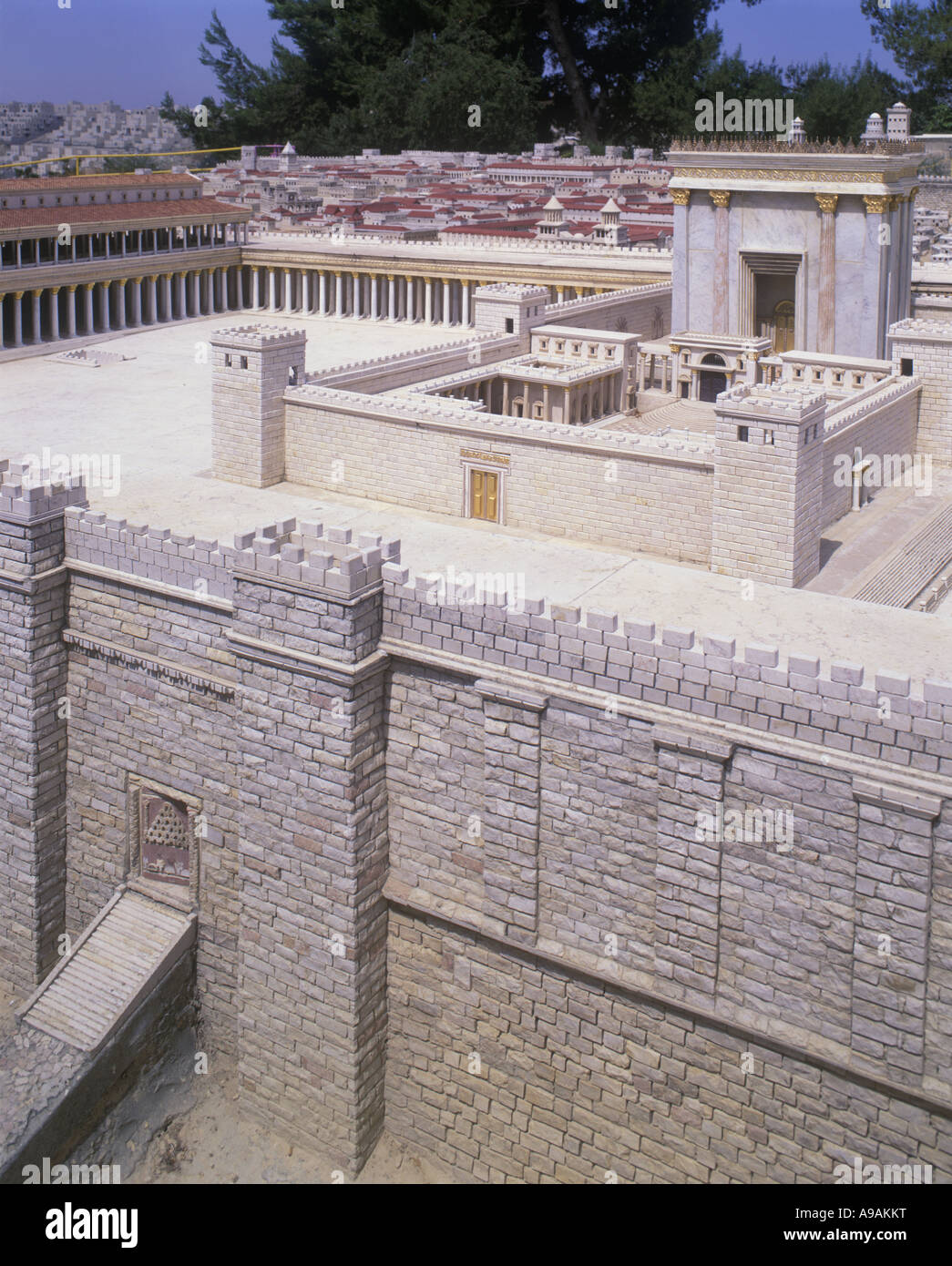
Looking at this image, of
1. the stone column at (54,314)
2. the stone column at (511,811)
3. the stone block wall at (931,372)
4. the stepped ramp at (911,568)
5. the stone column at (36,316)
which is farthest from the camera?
the stone column at (54,314)

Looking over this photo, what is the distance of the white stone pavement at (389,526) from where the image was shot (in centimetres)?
1766

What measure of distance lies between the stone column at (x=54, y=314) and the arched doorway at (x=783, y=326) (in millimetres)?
26388

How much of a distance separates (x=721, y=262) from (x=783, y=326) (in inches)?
101

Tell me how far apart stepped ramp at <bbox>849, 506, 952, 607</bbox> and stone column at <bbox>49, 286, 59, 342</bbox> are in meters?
34.1

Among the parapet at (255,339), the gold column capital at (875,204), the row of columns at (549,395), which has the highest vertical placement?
the gold column capital at (875,204)

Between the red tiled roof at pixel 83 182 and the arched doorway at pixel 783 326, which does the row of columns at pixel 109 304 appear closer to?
the red tiled roof at pixel 83 182

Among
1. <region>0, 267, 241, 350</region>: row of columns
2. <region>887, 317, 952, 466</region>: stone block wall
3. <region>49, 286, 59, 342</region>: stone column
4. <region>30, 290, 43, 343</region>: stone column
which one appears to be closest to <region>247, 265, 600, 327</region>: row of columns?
<region>0, 267, 241, 350</region>: row of columns

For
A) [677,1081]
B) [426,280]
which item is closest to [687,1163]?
[677,1081]

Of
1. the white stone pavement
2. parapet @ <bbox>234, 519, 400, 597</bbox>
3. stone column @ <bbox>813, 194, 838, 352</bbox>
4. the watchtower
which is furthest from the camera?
stone column @ <bbox>813, 194, 838, 352</bbox>

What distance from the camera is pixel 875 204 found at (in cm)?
3650

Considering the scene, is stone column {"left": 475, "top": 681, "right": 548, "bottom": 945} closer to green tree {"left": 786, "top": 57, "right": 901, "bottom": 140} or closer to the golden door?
→ the golden door

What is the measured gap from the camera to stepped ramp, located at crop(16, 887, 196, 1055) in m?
20.1

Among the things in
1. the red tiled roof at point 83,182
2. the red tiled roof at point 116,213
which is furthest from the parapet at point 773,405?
the red tiled roof at point 83,182

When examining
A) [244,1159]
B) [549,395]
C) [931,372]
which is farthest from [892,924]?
[549,395]
